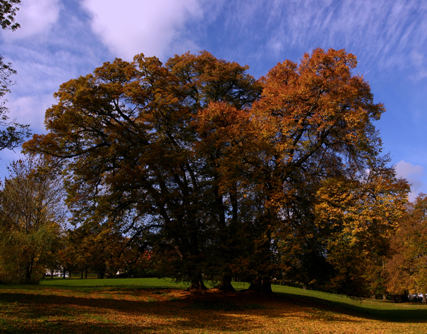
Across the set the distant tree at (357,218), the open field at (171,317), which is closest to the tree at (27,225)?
the open field at (171,317)

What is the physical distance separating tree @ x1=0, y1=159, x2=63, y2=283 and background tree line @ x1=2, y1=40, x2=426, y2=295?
3768mm

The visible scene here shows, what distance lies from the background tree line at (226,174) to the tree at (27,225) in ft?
12.4

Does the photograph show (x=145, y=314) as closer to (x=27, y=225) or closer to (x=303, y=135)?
(x=303, y=135)

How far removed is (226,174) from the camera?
1669 cm

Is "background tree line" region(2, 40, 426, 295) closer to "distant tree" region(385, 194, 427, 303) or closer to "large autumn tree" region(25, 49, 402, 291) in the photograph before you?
"large autumn tree" region(25, 49, 402, 291)

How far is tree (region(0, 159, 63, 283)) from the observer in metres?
20.8

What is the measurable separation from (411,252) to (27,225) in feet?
122

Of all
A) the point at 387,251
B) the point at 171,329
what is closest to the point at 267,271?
the point at 387,251

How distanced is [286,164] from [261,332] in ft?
29.5

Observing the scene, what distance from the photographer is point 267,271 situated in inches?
674

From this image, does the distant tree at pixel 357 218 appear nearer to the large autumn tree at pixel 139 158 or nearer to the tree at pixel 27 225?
the large autumn tree at pixel 139 158

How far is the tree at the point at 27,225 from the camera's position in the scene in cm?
2078

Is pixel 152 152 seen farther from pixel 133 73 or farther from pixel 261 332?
pixel 261 332

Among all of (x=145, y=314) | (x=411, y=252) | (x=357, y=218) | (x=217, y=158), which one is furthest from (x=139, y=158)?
(x=411, y=252)
